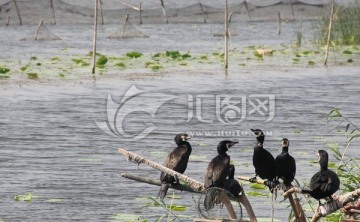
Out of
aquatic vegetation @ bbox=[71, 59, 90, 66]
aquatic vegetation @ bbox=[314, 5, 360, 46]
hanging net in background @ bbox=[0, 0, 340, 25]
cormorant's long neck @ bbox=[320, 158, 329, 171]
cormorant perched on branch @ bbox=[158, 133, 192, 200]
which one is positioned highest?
cormorant's long neck @ bbox=[320, 158, 329, 171]

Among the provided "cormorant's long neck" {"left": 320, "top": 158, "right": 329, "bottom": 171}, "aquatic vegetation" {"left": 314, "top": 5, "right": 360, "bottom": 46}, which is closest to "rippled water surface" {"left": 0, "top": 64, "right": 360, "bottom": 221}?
"cormorant's long neck" {"left": 320, "top": 158, "right": 329, "bottom": 171}

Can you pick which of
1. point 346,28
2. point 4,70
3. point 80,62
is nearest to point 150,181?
point 4,70

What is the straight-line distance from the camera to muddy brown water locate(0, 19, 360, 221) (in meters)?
13.1

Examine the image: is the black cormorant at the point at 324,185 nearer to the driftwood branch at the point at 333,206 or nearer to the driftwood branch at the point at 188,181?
the driftwood branch at the point at 333,206

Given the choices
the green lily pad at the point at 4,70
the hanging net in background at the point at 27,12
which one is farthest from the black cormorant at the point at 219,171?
the hanging net in background at the point at 27,12

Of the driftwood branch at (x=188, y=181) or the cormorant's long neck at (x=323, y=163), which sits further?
the driftwood branch at (x=188, y=181)

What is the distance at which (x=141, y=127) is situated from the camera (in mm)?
19438

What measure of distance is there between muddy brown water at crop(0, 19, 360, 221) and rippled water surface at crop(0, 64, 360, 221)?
16mm

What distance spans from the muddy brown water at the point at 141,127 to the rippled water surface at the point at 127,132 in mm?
16

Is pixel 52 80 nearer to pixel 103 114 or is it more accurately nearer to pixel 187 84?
pixel 187 84

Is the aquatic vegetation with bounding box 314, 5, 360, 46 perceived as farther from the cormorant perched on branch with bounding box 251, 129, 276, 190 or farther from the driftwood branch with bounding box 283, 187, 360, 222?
the driftwood branch with bounding box 283, 187, 360, 222

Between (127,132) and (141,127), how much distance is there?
18.8 inches

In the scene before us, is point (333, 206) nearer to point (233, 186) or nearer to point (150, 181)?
point (233, 186)

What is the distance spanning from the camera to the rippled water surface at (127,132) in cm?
1301
